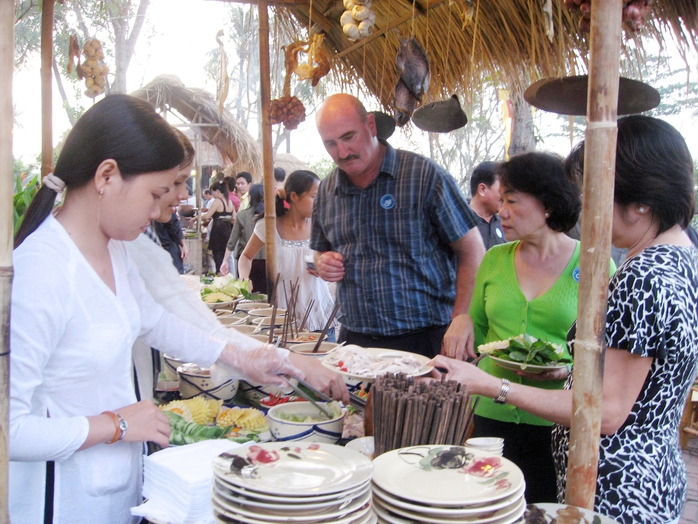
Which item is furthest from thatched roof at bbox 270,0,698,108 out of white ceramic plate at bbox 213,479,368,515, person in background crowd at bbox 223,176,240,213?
person in background crowd at bbox 223,176,240,213

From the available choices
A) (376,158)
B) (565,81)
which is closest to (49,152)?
(376,158)

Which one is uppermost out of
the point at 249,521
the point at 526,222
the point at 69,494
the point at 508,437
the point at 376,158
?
the point at 376,158

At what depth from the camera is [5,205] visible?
0.90m

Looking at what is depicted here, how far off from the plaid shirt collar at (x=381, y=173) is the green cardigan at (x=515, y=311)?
0.73m

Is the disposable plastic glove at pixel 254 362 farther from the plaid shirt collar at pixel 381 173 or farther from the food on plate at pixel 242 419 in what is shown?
the plaid shirt collar at pixel 381 173

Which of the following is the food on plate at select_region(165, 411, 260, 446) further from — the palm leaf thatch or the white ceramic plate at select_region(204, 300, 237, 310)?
the palm leaf thatch

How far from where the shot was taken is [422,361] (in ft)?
6.58

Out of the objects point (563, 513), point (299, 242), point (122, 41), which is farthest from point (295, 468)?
point (122, 41)

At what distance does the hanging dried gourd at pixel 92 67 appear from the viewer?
4.33 metres

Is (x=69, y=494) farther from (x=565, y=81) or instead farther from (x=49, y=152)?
(x=49, y=152)

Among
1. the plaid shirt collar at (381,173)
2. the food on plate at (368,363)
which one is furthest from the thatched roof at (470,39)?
the food on plate at (368,363)

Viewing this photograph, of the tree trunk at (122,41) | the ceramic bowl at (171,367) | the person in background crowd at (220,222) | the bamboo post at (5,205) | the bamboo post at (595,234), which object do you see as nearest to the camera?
the bamboo post at (5,205)

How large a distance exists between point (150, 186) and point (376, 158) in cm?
173

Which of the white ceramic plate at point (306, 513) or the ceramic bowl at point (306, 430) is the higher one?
the white ceramic plate at point (306, 513)
